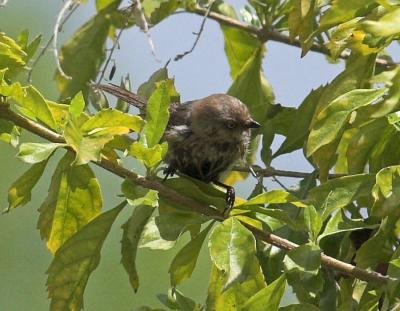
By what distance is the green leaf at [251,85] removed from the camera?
4113 millimetres

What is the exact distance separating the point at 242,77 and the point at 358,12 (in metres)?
1.23

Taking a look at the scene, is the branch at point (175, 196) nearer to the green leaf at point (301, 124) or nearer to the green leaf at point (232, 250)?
the green leaf at point (232, 250)

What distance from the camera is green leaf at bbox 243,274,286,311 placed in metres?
2.85

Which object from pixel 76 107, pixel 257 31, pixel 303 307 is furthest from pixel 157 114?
pixel 257 31

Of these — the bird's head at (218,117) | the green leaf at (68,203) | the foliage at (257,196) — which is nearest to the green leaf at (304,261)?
the foliage at (257,196)

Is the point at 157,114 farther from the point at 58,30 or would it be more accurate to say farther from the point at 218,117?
the point at 218,117

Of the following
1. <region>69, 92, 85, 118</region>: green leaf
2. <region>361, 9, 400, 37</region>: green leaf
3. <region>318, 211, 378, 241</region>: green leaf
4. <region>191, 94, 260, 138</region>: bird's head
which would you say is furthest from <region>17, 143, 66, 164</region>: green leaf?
<region>191, 94, 260, 138</region>: bird's head

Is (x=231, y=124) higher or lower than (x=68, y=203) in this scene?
higher

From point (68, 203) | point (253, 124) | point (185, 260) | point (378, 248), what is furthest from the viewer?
point (253, 124)

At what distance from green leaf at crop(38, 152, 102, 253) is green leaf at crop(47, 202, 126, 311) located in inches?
3.2

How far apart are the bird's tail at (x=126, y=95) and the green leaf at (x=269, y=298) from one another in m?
1.29

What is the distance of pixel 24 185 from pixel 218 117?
5.20 ft

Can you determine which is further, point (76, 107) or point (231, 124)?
point (231, 124)

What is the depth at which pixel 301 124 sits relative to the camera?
365 centimetres
